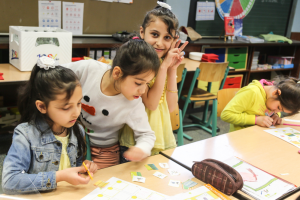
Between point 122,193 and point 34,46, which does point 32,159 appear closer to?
point 122,193

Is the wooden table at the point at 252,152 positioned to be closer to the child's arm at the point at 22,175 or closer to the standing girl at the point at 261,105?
the standing girl at the point at 261,105

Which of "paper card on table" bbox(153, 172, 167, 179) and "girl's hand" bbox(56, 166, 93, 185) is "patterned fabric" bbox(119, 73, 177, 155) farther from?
"girl's hand" bbox(56, 166, 93, 185)

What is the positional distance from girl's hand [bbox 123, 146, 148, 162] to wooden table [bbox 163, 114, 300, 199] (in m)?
0.21

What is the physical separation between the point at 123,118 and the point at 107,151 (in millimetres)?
269

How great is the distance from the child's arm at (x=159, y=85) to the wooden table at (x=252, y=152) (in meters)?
0.27

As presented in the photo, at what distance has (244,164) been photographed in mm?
1377

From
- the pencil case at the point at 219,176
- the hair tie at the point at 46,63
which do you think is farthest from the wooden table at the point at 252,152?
the hair tie at the point at 46,63

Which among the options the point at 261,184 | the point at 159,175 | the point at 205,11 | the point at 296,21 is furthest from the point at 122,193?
the point at 296,21

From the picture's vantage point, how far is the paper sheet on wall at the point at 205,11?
4.24 meters

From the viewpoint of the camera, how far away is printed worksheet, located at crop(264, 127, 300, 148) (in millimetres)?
1719

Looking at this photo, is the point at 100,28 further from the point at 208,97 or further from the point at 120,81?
the point at 120,81

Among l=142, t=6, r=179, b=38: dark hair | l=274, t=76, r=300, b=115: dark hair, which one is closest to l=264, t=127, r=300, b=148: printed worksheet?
l=274, t=76, r=300, b=115: dark hair

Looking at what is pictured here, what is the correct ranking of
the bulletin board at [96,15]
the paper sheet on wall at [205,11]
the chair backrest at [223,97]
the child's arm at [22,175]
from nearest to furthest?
1. the child's arm at [22,175]
2. the chair backrest at [223,97]
3. the bulletin board at [96,15]
4. the paper sheet on wall at [205,11]

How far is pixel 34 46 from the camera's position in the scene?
2393 millimetres
